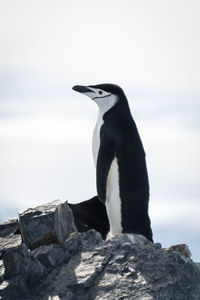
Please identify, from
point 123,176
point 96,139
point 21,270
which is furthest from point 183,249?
point 96,139

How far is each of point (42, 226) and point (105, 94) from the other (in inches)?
153

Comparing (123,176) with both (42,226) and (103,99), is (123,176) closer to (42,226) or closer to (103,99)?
(103,99)

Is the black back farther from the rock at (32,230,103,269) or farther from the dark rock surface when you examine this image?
the dark rock surface

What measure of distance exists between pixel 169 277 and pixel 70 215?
6.72 feet

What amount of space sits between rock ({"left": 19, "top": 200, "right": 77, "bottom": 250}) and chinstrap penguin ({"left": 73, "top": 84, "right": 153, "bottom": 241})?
2.47 meters

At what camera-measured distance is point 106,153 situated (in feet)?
32.7

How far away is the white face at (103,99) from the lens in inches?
411

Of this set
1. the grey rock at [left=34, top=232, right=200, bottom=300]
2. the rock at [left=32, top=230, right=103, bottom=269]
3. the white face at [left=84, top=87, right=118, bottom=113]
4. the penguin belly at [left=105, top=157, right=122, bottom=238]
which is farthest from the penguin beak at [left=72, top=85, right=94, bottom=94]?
the grey rock at [left=34, top=232, right=200, bottom=300]

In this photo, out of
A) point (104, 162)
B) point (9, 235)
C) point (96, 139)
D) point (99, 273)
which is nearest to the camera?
point (99, 273)

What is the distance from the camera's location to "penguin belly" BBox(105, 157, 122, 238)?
9969mm

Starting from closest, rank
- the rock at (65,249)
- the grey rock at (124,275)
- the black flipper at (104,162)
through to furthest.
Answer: the grey rock at (124,275) < the rock at (65,249) < the black flipper at (104,162)

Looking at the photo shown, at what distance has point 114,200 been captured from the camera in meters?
9.98

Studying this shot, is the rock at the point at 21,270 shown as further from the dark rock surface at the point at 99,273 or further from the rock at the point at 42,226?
the rock at the point at 42,226

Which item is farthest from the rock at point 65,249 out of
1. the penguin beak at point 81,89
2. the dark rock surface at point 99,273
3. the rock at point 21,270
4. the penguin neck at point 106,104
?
the penguin beak at point 81,89
